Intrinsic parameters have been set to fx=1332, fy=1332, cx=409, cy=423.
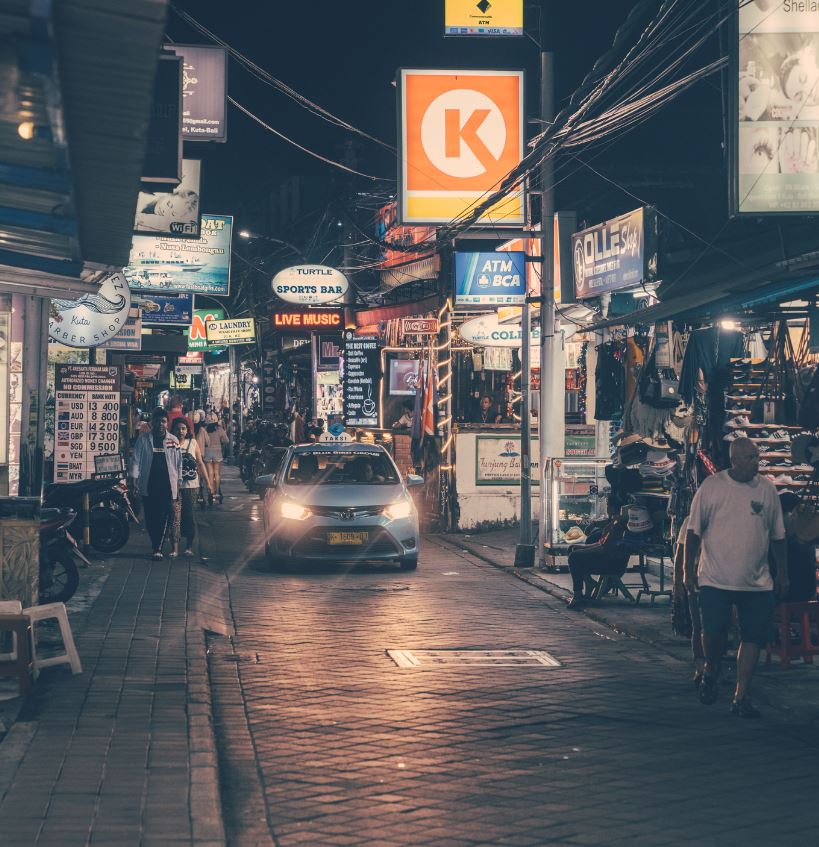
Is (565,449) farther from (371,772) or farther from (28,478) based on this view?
(371,772)

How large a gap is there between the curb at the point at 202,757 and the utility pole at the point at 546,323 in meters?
6.96

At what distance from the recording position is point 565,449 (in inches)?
717

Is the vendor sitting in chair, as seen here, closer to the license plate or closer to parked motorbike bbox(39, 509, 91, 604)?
the license plate

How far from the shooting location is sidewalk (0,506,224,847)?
5.91m

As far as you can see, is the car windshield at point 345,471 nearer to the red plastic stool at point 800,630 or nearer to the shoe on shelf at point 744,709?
the red plastic stool at point 800,630

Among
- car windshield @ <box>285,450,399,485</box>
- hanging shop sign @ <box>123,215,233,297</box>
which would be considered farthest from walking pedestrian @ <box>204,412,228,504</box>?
car windshield @ <box>285,450,399,485</box>

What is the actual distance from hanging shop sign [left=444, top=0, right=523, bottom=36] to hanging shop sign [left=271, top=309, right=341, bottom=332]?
15.8 m

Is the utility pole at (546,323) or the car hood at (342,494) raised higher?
the utility pole at (546,323)

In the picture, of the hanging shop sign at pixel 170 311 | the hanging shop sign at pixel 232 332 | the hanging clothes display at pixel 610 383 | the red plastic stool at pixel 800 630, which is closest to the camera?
the red plastic stool at pixel 800 630

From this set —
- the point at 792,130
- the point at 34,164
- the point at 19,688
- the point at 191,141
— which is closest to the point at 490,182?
the point at 191,141

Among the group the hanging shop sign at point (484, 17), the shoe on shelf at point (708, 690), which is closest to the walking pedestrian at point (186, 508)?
the hanging shop sign at point (484, 17)

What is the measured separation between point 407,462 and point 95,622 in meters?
18.5

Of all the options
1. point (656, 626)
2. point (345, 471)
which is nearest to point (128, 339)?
point (345, 471)

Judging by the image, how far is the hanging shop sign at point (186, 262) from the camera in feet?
85.5
